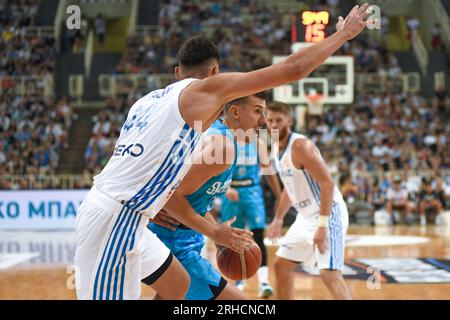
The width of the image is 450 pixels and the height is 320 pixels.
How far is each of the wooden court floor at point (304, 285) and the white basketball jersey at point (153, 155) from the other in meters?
3.65

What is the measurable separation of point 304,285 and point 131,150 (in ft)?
15.2

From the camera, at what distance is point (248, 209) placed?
24.1ft

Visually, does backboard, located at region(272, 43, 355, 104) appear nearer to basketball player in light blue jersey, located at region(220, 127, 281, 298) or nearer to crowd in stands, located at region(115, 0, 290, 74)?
crowd in stands, located at region(115, 0, 290, 74)

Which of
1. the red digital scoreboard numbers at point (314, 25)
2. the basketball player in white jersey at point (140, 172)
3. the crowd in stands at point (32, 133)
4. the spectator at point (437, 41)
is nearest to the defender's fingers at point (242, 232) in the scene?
the basketball player in white jersey at point (140, 172)

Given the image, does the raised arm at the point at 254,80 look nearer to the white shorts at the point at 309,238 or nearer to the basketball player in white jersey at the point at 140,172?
the basketball player in white jersey at the point at 140,172

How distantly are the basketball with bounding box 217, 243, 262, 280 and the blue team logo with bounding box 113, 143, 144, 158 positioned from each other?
1038 millimetres

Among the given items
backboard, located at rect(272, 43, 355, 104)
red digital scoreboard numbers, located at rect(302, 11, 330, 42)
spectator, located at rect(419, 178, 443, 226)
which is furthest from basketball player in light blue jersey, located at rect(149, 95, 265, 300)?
spectator, located at rect(419, 178, 443, 226)

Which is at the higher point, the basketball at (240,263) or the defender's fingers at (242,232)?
the defender's fingers at (242,232)

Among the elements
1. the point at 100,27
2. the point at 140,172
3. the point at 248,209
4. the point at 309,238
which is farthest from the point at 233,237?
the point at 100,27

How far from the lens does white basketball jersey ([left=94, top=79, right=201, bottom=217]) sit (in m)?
3.00

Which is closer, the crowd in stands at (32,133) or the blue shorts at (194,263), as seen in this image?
the blue shorts at (194,263)

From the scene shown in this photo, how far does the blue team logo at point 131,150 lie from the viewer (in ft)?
9.92
